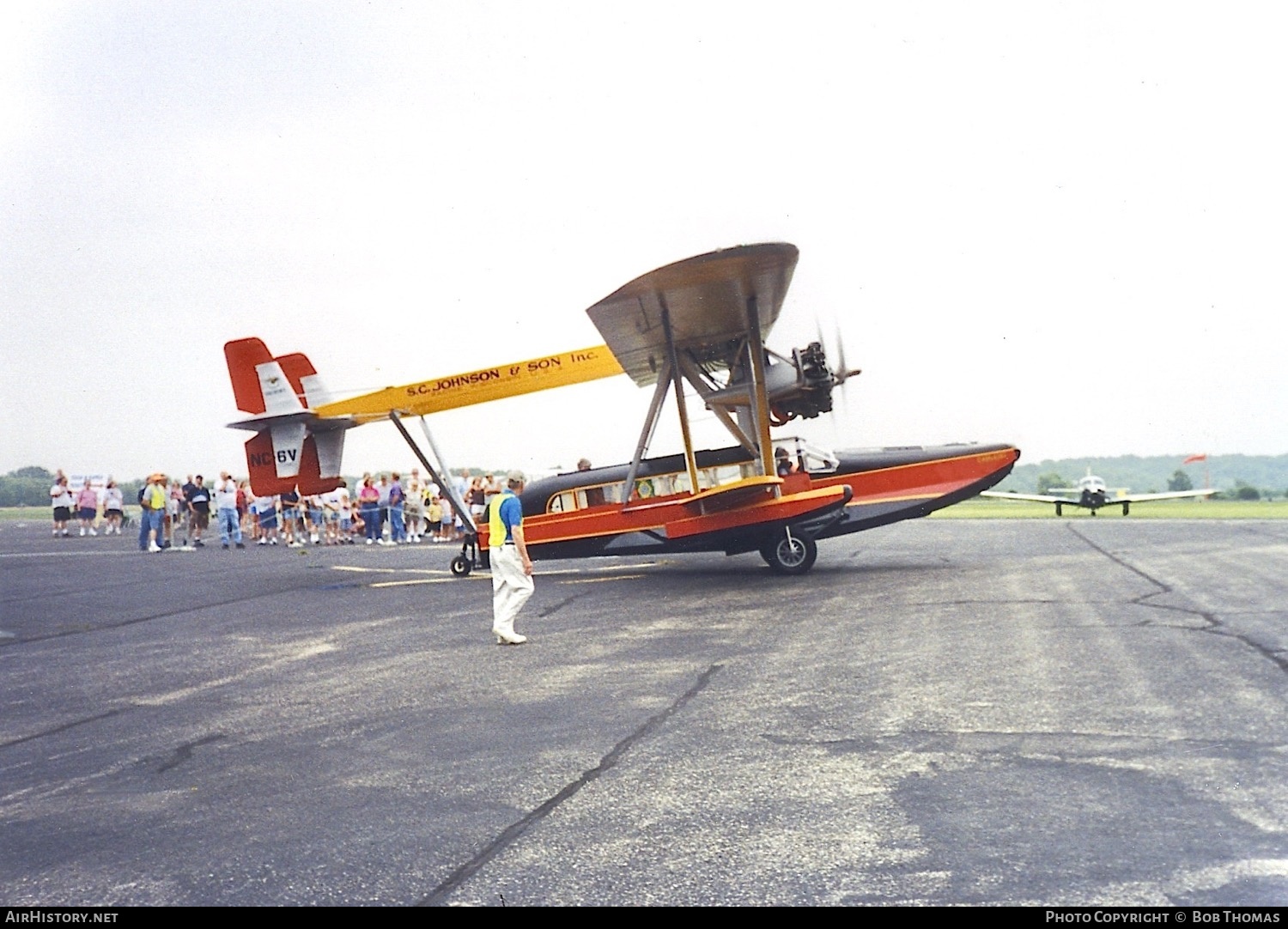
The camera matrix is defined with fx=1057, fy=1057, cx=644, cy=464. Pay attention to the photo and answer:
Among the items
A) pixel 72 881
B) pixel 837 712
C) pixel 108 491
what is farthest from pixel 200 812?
pixel 108 491

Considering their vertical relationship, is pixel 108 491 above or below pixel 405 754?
above

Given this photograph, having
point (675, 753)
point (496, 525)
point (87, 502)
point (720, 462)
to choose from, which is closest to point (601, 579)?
point (720, 462)

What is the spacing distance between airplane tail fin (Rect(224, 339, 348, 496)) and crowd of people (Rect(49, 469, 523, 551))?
8.95 meters

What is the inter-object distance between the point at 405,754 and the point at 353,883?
1.99 meters

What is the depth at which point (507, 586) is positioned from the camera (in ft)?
32.7

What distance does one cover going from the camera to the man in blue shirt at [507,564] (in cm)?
978

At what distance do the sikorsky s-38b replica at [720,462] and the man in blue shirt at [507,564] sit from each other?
3.63 meters

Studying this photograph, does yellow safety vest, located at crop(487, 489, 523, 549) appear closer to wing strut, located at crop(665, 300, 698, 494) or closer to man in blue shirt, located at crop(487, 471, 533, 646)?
man in blue shirt, located at crop(487, 471, 533, 646)

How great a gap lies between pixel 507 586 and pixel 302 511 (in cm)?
2302

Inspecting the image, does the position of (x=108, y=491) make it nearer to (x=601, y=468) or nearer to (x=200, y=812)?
(x=601, y=468)

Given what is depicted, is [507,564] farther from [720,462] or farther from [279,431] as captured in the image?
[279,431]

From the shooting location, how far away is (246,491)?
3300 centimetres

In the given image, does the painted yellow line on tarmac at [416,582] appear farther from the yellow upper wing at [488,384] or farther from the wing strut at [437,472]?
the yellow upper wing at [488,384]

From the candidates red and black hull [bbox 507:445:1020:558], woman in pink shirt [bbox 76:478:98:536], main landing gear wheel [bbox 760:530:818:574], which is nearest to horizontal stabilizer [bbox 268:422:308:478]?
red and black hull [bbox 507:445:1020:558]
